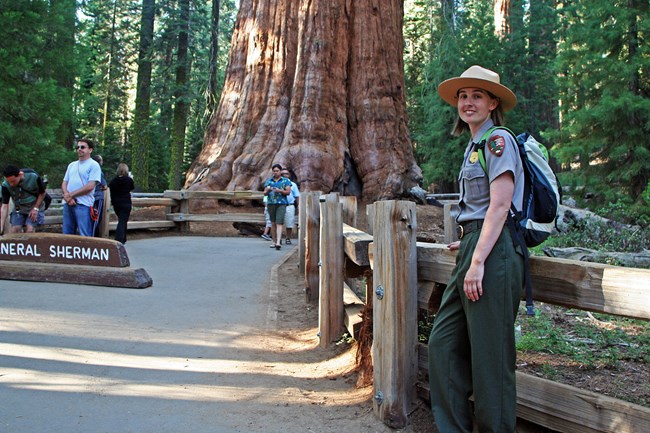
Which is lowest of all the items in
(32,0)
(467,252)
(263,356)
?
(263,356)

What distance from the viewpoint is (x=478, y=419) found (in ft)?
10.1

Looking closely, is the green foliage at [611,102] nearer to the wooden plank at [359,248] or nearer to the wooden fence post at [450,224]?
the wooden fence post at [450,224]

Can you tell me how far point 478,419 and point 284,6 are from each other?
15644 millimetres

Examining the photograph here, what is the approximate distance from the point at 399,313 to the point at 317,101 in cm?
1296

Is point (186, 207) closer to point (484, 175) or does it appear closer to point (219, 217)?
point (219, 217)

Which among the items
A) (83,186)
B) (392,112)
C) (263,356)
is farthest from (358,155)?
(263,356)

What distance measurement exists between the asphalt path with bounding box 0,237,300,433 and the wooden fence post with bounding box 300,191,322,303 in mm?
683

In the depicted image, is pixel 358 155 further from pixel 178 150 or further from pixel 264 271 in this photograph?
pixel 178 150

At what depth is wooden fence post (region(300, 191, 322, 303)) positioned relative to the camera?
7.68 meters

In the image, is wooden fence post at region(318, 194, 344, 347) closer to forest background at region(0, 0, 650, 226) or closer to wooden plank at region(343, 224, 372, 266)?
wooden plank at region(343, 224, 372, 266)

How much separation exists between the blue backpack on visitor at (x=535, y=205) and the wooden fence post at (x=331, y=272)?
303cm

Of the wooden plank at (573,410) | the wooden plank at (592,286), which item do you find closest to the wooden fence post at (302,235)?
the wooden plank at (573,410)

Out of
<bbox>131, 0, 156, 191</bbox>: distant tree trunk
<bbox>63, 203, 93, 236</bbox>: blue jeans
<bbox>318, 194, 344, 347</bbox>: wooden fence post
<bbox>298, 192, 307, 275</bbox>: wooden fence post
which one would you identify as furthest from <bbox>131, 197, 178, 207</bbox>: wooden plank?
<bbox>131, 0, 156, 191</bbox>: distant tree trunk

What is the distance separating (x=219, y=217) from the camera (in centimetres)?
1515
